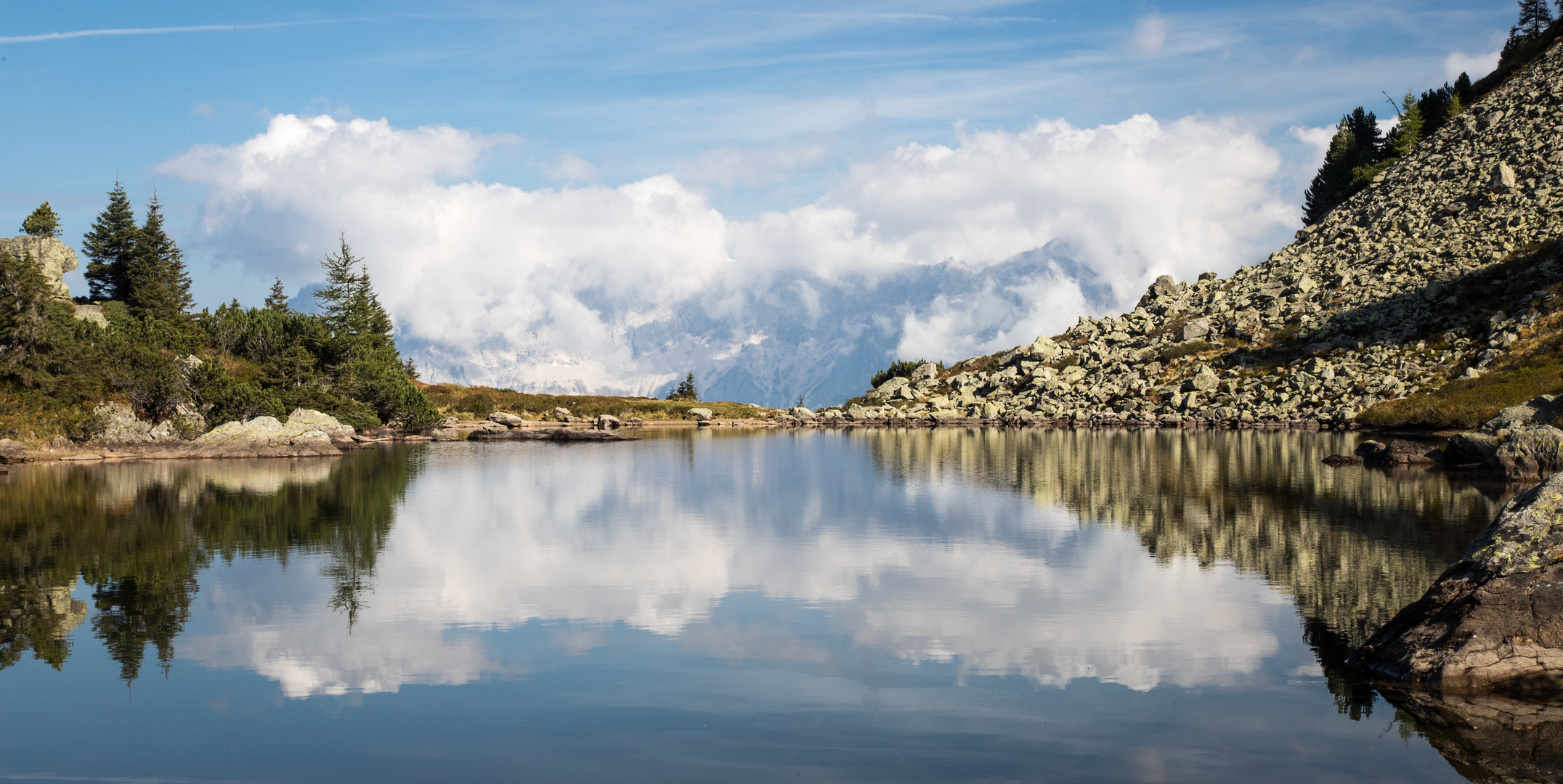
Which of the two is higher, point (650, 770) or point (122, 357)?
point (122, 357)

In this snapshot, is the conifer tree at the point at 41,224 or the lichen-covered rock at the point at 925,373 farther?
the lichen-covered rock at the point at 925,373

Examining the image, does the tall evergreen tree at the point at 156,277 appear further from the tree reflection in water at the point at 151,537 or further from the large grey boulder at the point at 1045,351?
the large grey boulder at the point at 1045,351

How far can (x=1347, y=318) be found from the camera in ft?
358

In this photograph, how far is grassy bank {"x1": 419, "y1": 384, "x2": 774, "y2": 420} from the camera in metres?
120

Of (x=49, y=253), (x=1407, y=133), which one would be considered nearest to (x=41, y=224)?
(x=49, y=253)

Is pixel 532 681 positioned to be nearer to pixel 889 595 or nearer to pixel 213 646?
pixel 213 646

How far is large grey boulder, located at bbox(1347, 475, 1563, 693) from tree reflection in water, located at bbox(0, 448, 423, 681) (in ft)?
59.4

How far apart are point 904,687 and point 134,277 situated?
98468mm

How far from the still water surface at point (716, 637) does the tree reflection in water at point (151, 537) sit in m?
0.15

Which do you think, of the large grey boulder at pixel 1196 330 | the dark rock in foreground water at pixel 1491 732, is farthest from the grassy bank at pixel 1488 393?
the dark rock in foreground water at pixel 1491 732

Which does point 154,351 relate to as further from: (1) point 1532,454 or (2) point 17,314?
(1) point 1532,454

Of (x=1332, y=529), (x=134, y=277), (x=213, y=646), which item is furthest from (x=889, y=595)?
(x=134, y=277)

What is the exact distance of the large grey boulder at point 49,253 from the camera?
3243 inches

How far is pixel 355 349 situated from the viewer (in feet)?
275
